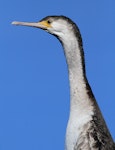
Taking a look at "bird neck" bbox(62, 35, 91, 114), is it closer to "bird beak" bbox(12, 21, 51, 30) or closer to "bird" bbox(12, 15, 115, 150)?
"bird" bbox(12, 15, 115, 150)

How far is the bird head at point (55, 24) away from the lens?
8.44 metres

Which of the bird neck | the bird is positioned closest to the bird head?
the bird

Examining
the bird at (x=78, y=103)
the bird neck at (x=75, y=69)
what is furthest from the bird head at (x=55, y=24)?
the bird neck at (x=75, y=69)

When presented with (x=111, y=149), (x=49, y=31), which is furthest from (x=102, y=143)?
(x=49, y=31)

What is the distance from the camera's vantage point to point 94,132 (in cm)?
806

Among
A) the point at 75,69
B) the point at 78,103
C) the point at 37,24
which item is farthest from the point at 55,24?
the point at 78,103

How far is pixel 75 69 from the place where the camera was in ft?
27.7

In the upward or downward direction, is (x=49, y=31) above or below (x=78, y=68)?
above

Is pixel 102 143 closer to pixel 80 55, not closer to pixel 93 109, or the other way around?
pixel 93 109

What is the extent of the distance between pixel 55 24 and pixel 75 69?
32.5 inches

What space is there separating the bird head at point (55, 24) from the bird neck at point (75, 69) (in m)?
0.16

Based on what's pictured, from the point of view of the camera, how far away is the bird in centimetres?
806

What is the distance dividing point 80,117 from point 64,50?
1.14 metres

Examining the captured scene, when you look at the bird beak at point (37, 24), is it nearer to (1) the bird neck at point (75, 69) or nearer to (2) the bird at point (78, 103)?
(2) the bird at point (78, 103)
